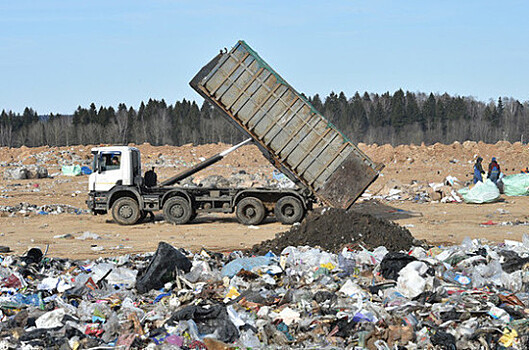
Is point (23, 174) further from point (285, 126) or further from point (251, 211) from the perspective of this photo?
point (285, 126)

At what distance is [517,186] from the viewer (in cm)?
2131

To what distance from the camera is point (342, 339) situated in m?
6.16

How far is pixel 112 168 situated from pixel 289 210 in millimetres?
4691

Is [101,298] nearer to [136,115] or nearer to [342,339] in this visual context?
[342,339]

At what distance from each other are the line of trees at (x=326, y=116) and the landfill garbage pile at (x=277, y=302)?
52.7 meters

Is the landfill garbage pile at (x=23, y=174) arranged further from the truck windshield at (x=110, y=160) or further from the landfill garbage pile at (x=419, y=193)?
the landfill garbage pile at (x=419, y=193)

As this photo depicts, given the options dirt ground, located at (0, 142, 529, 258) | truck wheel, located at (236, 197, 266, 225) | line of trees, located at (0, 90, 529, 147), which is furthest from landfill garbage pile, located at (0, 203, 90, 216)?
line of trees, located at (0, 90, 529, 147)

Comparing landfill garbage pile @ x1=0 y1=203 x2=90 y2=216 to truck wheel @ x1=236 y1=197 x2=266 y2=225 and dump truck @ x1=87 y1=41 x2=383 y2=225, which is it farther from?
dump truck @ x1=87 y1=41 x2=383 y2=225

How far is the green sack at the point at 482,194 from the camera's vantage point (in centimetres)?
1922

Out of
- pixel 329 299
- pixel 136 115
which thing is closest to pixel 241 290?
pixel 329 299

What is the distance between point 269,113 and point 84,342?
8882 millimetres

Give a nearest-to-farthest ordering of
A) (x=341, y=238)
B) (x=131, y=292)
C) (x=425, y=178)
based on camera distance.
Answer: (x=131, y=292), (x=341, y=238), (x=425, y=178)

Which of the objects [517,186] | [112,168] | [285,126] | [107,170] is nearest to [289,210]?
[285,126]

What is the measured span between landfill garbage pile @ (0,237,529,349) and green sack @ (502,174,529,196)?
13298mm
